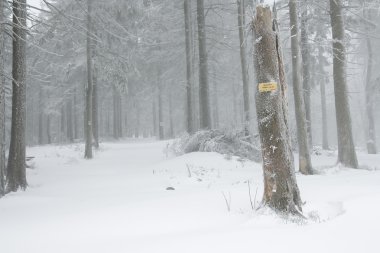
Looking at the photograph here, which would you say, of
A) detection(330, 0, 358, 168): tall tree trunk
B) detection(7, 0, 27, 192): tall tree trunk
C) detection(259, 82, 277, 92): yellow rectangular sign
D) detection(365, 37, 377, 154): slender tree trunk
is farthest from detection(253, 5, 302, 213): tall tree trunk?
detection(365, 37, 377, 154): slender tree trunk

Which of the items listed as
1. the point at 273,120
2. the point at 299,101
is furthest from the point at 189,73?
the point at 273,120

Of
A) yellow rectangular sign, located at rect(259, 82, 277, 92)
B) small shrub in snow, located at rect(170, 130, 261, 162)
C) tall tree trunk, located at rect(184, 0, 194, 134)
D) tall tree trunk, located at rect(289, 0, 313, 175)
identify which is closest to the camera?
yellow rectangular sign, located at rect(259, 82, 277, 92)

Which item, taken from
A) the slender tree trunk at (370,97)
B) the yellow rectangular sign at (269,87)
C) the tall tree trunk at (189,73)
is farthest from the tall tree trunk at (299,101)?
the slender tree trunk at (370,97)

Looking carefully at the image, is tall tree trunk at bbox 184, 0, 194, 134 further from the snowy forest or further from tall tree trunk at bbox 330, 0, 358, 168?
tall tree trunk at bbox 330, 0, 358, 168

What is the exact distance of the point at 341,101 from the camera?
12.2 metres

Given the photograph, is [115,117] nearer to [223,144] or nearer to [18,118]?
[223,144]

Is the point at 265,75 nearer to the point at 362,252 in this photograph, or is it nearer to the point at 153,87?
the point at 362,252

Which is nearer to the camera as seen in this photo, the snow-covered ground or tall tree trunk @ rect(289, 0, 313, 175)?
the snow-covered ground

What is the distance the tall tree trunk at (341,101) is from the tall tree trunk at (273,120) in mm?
7488

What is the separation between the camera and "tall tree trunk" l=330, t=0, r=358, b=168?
12.0 metres

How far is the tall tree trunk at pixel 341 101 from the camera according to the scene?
12.0 meters

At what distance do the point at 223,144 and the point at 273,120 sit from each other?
932cm

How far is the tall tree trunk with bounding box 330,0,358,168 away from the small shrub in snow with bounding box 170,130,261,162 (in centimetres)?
335

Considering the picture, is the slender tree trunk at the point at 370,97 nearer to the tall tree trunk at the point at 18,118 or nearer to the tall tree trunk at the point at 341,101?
the tall tree trunk at the point at 341,101
